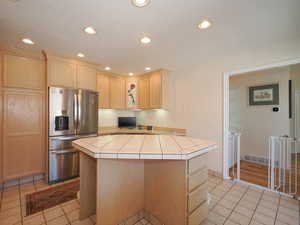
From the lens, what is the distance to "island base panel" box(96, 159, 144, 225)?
1343mm

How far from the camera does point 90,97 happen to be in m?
2.99

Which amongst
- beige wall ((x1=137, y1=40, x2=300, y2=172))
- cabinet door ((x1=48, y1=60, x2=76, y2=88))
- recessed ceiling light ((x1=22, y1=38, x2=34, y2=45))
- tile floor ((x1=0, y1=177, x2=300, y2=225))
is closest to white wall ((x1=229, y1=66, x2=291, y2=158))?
beige wall ((x1=137, y1=40, x2=300, y2=172))

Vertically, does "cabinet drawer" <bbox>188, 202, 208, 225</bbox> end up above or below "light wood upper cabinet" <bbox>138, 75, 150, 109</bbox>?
below

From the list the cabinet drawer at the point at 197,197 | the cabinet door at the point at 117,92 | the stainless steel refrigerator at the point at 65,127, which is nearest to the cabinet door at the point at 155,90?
the cabinet door at the point at 117,92

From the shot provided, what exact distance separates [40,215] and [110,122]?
2774 millimetres

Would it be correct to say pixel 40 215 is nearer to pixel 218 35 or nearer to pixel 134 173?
pixel 134 173

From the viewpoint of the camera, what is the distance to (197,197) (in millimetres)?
1439

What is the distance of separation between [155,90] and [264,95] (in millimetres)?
2929

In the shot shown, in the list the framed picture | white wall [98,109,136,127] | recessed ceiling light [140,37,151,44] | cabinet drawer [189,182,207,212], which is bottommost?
cabinet drawer [189,182,207,212]

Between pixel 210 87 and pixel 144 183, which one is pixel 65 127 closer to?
pixel 144 183

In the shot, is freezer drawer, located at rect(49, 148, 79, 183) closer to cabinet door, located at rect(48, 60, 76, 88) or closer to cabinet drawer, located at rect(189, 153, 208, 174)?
cabinet door, located at rect(48, 60, 76, 88)

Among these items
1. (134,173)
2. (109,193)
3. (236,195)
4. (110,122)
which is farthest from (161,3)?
(110,122)

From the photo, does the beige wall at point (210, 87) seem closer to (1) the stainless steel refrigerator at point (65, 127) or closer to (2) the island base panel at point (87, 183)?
(1) the stainless steel refrigerator at point (65, 127)

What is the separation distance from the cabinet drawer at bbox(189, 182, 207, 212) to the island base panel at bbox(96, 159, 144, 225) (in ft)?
2.00
